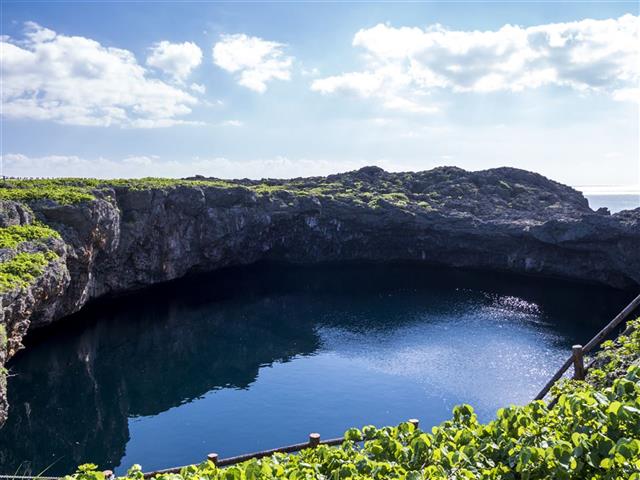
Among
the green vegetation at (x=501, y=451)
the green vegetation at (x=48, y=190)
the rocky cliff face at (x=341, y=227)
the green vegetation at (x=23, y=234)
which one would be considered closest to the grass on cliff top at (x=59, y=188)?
the green vegetation at (x=48, y=190)

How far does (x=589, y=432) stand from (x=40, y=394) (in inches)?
1481

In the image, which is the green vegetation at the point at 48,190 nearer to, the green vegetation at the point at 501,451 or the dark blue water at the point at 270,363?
the dark blue water at the point at 270,363

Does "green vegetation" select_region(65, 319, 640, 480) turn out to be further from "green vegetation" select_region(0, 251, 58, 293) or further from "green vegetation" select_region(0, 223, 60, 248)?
"green vegetation" select_region(0, 223, 60, 248)

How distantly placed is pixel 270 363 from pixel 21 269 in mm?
20134

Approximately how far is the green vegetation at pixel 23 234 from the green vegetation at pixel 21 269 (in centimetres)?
115

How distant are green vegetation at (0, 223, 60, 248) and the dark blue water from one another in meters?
10.6

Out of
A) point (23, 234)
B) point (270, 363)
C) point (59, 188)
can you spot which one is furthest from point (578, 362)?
point (59, 188)

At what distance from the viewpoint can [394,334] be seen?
157 ft

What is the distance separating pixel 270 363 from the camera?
42250 millimetres

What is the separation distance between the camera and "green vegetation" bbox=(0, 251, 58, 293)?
27484 mm

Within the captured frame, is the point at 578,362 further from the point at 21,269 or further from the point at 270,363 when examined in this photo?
the point at 270,363

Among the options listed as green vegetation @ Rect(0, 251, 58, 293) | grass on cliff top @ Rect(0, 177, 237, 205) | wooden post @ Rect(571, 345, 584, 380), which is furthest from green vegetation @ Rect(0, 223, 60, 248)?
wooden post @ Rect(571, 345, 584, 380)

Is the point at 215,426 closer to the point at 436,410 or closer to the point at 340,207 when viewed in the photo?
the point at 436,410

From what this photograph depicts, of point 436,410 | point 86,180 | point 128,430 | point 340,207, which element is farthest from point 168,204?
point 436,410
